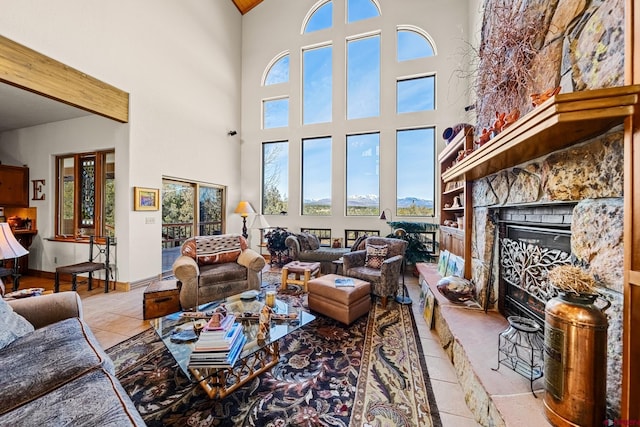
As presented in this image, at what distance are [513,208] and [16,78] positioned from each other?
5.17 metres

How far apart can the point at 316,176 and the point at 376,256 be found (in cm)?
316

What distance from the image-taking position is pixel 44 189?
464 centimetres

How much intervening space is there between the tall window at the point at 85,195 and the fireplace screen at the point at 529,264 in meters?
5.42

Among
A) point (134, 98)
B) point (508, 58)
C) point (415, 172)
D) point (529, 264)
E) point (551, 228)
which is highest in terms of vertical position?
point (134, 98)

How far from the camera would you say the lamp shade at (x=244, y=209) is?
6.20 metres

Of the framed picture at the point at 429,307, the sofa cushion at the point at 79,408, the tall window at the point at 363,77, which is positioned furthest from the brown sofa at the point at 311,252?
the sofa cushion at the point at 79,408

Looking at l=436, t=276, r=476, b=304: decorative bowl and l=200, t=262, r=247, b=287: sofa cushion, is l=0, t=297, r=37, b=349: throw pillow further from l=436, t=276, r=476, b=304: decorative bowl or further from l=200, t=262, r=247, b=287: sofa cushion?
l=436, t=276, r=476, b=304: decorative bowl

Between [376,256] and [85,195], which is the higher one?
[85,195]

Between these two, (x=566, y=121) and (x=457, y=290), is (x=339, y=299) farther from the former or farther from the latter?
(x=566, y=121)

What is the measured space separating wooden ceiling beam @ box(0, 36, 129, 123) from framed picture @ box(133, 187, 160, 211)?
109 cm

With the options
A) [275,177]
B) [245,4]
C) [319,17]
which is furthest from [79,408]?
[245,4]

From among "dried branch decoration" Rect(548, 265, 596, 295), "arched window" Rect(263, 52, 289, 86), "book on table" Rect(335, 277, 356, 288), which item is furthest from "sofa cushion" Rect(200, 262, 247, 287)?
"arched window" Rect(263, 52, 289, 86)

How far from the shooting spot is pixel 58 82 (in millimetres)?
3160

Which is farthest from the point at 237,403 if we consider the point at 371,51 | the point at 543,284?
the point at 371,51
